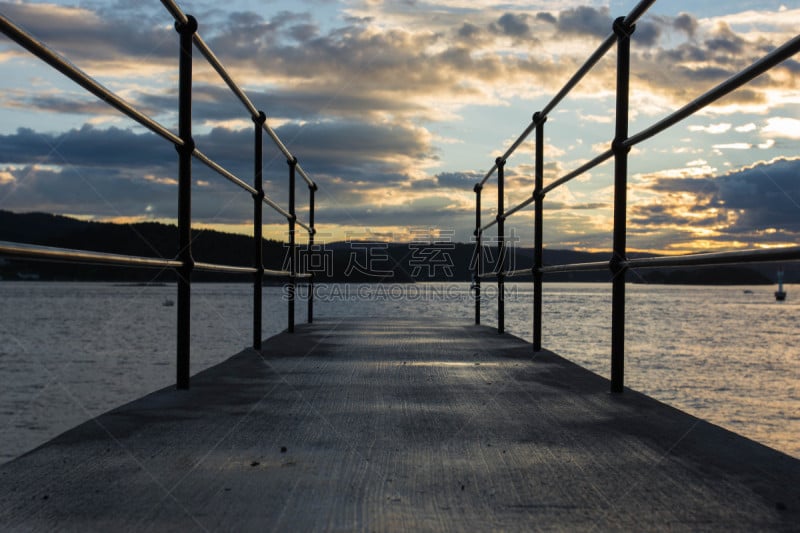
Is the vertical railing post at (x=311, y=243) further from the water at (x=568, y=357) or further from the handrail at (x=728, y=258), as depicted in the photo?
the handrail at (x=728, y=258)

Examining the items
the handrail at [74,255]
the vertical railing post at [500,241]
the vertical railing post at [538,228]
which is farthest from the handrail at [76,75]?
the vertical railing post at [500,241]

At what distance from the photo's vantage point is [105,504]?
111cm

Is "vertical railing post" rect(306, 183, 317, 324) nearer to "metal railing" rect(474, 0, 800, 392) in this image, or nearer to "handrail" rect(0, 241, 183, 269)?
"metal railing" rect(474, 0, 800, 392)

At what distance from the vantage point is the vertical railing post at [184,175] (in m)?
2.26

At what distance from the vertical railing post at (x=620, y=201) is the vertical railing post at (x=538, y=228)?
3.39 ft

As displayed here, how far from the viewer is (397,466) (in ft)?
4.42

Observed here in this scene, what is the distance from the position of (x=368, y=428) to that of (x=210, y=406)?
52 cm

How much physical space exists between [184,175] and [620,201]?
1430 mm

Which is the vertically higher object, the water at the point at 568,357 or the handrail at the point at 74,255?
the handrail at the point at 74,255

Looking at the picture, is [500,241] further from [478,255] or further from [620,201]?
[620,201]

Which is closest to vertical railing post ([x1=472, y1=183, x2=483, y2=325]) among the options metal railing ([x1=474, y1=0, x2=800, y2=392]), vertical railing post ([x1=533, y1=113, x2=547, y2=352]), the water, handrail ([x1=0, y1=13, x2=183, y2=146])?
the water

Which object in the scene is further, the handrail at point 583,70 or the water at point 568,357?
the water at point 568,357

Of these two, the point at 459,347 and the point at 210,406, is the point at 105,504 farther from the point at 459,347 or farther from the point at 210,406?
the point at 459,347

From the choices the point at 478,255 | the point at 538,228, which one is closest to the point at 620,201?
the point at 538,228
